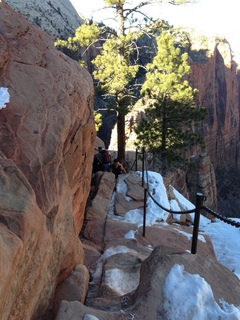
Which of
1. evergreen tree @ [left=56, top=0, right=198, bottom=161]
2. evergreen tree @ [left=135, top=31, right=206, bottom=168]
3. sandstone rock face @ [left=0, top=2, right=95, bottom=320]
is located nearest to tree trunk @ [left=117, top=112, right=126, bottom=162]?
evergreen tree @ [left=56, top=0, right=198, bottom=161]

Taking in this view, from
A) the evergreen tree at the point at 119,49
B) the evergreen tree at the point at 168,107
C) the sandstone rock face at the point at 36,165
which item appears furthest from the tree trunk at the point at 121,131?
the sandstone rock face at the point at 36,165

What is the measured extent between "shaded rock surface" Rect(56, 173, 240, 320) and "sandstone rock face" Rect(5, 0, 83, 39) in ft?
102

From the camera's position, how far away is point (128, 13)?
363 inches

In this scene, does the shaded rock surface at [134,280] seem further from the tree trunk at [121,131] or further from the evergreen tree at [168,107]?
the evergreen tree at [168,107]

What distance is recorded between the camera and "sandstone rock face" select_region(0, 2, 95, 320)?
2227 mm

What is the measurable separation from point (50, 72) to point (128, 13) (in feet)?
19.7

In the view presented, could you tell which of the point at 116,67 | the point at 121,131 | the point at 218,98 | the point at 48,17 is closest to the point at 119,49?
the point at 116,67

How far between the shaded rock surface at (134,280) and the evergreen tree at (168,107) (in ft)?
26.5

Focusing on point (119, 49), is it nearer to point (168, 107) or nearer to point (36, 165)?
point (168, 107)

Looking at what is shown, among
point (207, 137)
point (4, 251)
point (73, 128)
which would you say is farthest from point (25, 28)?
point (207, 137)

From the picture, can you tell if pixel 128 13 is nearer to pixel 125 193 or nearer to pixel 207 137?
pixel 125 193

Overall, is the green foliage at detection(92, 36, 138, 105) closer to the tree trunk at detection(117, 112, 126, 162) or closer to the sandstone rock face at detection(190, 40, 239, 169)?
the tree trunk at detection(117, 112, 126, 162)

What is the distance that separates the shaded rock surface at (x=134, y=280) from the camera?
2502 millimetres

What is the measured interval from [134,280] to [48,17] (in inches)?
1564
